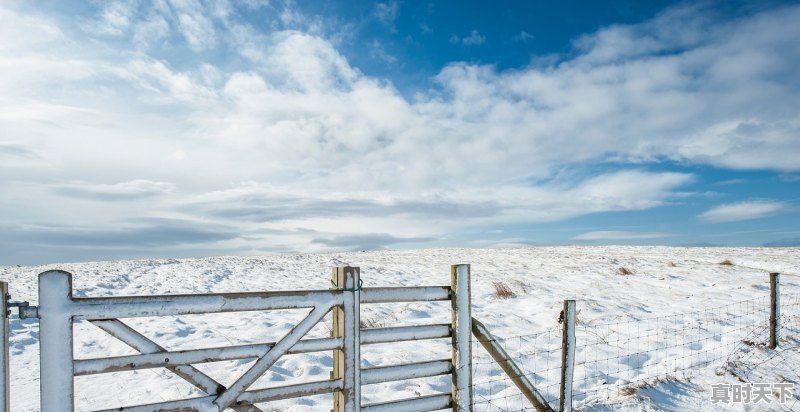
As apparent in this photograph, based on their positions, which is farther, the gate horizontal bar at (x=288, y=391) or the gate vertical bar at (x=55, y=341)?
the gate horizontal bar at (x=288, y=391)

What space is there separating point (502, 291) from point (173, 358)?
10539mm

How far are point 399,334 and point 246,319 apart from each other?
6.28 meters

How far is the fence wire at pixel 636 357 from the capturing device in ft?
21.5

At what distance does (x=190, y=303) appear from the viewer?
3.94m

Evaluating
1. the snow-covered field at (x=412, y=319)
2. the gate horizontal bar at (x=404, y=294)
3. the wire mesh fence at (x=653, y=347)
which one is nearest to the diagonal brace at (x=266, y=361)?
the gate horizontal bar at (x=404, y=294)

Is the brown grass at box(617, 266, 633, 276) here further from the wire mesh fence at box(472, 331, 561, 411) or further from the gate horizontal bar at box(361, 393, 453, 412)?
the gate horizontal bar at box(361, 393, 453, 412)

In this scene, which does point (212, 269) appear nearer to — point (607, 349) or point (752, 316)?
point (607, 349)

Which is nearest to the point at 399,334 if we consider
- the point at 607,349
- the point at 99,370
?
the point at 99,370

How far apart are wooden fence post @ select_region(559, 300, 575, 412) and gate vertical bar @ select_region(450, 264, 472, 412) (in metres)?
1.46

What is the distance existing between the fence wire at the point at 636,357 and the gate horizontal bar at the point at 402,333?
0.83 metres

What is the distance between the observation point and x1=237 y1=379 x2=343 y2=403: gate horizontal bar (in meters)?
4.17

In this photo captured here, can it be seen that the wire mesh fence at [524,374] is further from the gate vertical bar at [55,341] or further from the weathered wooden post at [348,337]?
the gate vertical bar at [55,341]

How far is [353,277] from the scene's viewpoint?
14.9 feet

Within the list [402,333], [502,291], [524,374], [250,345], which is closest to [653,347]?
[524,374]
